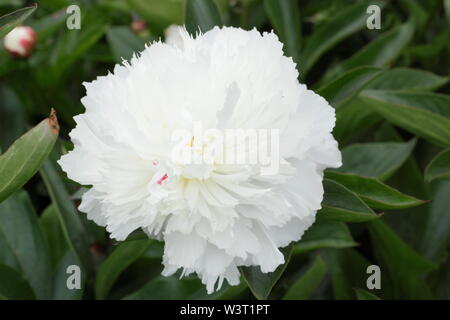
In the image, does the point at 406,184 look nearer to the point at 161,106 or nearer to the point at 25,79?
the point at 161,106

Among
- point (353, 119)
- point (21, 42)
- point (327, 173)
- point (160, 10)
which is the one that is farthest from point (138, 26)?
point (327, 173)

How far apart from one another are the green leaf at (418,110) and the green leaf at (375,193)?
131 millimetres

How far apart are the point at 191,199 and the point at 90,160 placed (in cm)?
12

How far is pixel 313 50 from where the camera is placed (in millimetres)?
1128

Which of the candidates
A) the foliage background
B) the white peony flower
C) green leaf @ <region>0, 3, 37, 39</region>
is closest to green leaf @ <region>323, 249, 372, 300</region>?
the foliage background

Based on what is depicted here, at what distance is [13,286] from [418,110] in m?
0.59

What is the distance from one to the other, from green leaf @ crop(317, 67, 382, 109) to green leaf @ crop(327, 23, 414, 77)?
25 cm

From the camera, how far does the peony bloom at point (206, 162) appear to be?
0.59 metres

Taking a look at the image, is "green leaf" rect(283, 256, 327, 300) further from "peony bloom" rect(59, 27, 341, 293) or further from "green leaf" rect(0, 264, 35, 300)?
"green leaf" rect(0, 264, 35, 300)

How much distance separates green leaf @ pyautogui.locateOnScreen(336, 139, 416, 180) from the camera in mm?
889

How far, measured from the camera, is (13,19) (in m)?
0.69

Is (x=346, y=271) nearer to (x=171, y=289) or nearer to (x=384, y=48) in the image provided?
(x=171, y=289)

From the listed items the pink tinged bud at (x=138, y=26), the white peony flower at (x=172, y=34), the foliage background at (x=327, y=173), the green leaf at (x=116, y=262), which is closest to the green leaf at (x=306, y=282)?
the foliage background at (x=327, y=173)

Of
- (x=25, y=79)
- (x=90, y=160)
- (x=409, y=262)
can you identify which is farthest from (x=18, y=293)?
(x=409, y=262)
